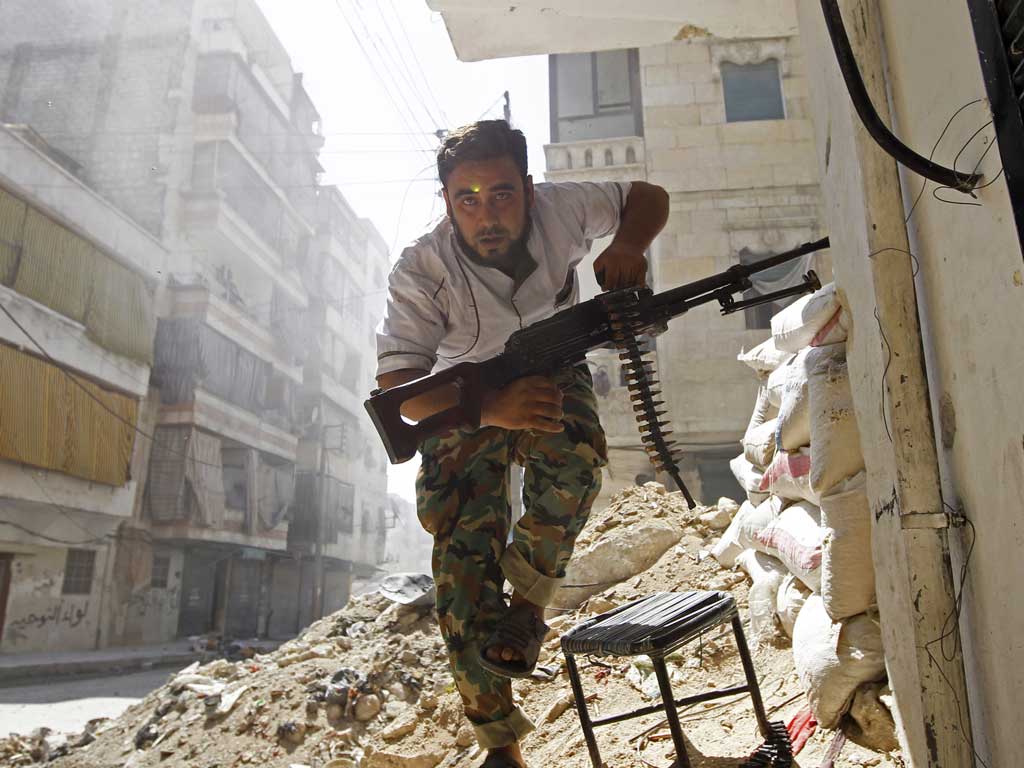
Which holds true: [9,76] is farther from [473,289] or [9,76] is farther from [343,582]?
[473,289]

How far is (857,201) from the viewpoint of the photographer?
157 cm

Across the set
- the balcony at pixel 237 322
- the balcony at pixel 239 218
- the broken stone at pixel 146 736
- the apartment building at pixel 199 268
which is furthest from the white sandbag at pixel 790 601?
the balcony at pixel 239 218

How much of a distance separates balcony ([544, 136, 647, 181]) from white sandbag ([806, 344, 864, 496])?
840cm

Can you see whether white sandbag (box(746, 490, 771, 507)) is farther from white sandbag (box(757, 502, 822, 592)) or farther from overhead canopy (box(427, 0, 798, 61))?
overhead canopy (box(427, 0, 798, 61))

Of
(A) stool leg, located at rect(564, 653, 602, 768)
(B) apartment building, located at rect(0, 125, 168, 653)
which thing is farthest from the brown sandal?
(B) apartment building, located at rect(0, 125, 168, 653)

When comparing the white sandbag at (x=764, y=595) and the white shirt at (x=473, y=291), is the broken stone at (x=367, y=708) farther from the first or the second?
the white shirt at (x=473, y=291)

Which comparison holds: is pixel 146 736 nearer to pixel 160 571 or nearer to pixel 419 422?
pixel 419 422

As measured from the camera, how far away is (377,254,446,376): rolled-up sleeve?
2.00 meters

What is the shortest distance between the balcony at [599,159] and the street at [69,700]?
878 cm

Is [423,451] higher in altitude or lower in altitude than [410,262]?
lower

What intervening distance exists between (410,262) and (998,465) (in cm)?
151

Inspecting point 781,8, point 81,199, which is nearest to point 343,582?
point 81,199

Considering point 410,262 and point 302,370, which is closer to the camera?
point 410,262

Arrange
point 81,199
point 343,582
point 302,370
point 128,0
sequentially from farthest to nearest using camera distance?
point 343,582, point 302,370, point 128,0, point 81,199
